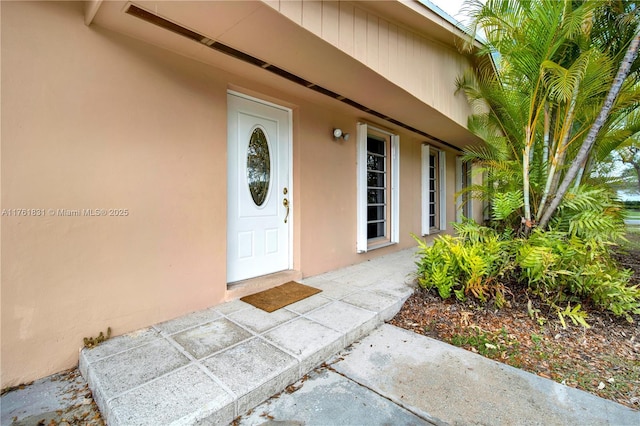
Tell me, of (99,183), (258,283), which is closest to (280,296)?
(258,283)

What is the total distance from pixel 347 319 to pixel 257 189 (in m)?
1.69

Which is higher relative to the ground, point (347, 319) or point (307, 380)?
point (347, 319)

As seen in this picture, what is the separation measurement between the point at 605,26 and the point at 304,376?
4.72 m

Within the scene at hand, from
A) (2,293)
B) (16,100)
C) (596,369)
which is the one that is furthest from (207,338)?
(596,369)

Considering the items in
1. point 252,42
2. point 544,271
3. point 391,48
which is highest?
point 391,48

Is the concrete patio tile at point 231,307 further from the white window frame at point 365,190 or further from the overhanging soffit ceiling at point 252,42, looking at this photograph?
the overhanging soffit ceiling at point 252,42

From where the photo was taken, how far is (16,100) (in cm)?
179

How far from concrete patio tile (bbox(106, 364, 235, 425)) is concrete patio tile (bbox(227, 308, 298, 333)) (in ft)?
2.25

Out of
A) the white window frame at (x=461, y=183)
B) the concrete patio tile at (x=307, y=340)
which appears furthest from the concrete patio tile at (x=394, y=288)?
the white window frame at (x=461, y=183)

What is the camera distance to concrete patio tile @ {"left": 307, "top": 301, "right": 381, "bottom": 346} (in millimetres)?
2334

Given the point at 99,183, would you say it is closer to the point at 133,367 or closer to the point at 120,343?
the point at 120,343

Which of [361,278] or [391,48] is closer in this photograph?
[391,48]

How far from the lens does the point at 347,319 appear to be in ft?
8.17

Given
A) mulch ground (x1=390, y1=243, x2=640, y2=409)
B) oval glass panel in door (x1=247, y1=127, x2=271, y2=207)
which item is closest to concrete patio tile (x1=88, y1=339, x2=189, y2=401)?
oval glass panel in door (x1=247, y1=127, x2=271, y2=207)
